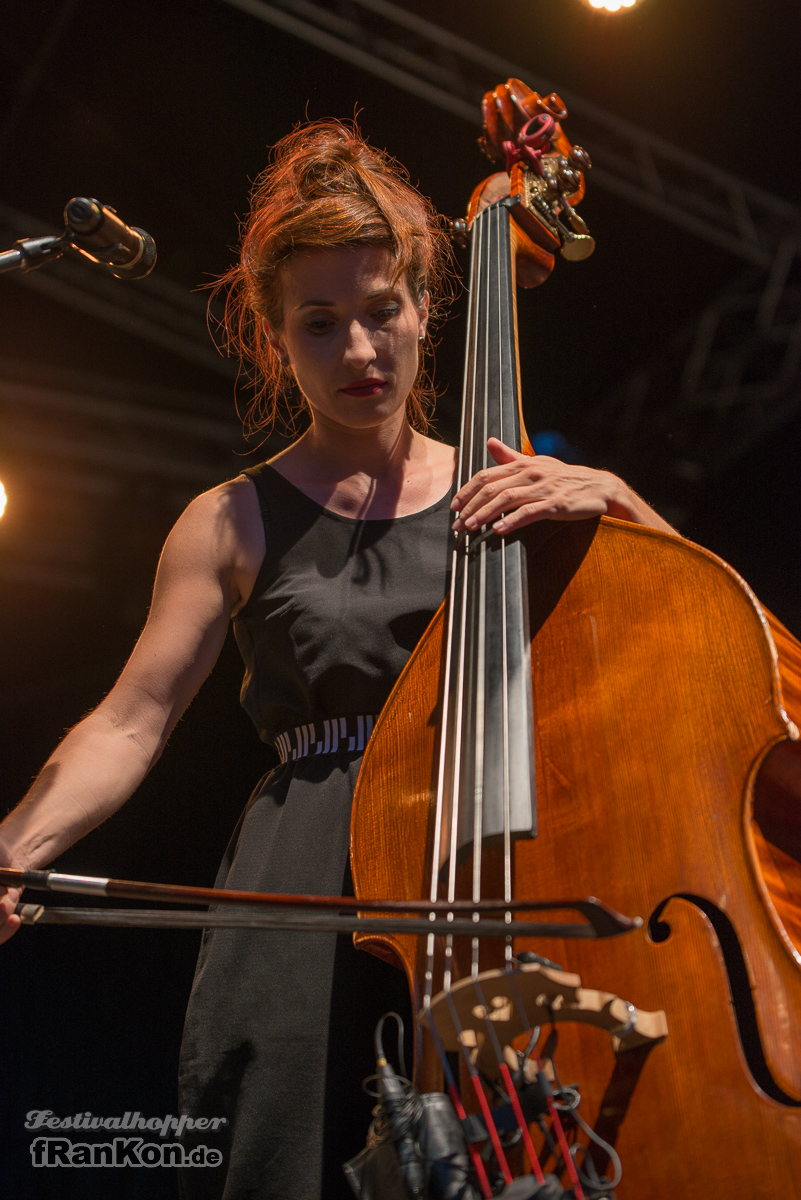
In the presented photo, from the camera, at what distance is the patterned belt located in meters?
1.19

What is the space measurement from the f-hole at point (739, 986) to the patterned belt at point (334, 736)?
0.54 metres

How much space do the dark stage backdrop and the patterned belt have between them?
109 cm

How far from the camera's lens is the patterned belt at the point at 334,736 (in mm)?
1186

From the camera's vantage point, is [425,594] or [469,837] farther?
[425,594]

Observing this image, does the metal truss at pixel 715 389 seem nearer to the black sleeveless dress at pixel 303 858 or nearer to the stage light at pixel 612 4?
the stage light at pixel 612 4

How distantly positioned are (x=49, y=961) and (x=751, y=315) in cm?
259

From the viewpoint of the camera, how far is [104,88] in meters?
2.34

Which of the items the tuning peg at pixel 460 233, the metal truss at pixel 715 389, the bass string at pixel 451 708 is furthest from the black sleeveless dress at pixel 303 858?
the metal truss at pixel 715 389

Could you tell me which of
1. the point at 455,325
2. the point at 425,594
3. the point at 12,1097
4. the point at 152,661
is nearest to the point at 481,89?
the point at 455,325

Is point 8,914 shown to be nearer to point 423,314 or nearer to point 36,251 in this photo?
point 36,251

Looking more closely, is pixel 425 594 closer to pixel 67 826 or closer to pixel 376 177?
pixel 67 826

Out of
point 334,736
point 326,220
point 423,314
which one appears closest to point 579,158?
point 423,314

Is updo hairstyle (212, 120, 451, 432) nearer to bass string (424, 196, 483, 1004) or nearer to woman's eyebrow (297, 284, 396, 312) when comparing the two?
woman's eyebrow (297, 284, 396, 312)

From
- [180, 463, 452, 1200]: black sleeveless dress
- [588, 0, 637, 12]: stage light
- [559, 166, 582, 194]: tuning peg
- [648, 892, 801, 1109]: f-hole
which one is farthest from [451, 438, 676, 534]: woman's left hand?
[588, 0, 637, 12]: stage light
